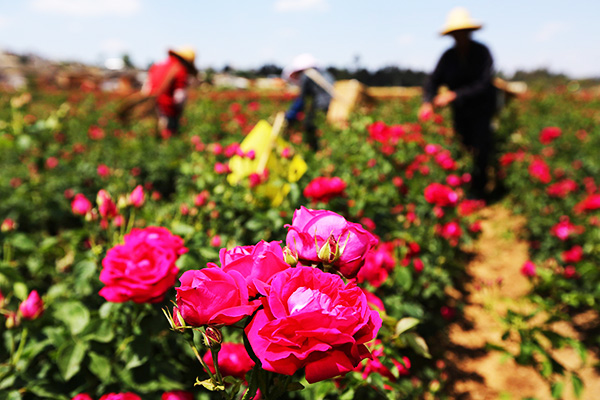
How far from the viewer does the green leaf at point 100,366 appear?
1032 mm

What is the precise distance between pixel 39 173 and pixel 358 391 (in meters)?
3.43

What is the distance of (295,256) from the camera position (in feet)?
1.88

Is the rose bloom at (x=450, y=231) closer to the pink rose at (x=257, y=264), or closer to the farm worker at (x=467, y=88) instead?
the farm worker at (x=467, y=88)

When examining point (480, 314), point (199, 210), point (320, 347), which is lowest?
point (480, 314)

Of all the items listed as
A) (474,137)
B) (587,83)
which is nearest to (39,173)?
(474,137)

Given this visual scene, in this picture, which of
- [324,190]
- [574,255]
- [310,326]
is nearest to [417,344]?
[310,326]

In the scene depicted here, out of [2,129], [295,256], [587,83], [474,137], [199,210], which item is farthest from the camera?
[587,83]

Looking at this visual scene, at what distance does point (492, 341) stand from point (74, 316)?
2.36m

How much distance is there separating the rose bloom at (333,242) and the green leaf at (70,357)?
2.58 feet

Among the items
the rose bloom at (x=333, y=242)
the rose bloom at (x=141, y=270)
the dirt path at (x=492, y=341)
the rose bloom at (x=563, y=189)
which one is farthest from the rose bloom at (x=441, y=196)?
the rose bloom at (x=563, y=189)

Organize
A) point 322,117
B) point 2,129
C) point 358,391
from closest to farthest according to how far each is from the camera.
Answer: point 358,391
point 2,129
point 322,117

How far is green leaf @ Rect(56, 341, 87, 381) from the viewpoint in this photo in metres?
1.01

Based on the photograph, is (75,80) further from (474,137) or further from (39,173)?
(474,137)

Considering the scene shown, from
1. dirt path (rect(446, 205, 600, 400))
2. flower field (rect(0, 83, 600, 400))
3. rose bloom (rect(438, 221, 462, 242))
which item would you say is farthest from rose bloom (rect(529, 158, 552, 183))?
rose bloom (rect(438, 221, 462, 242))
